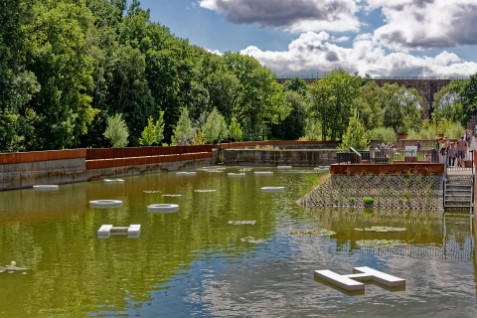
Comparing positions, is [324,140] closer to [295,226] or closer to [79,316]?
[295,226]

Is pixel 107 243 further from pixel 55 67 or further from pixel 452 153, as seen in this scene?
pixel 55 67

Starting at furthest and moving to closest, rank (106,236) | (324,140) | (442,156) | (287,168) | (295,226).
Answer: (324,140), (287,168), (442,156), (295,226), (106,236)

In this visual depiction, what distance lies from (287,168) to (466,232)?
1456 inches

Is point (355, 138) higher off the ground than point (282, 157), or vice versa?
point (355, 138)

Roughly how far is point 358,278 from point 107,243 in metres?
8.37

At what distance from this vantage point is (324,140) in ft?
306

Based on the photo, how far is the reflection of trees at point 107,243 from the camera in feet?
47.5

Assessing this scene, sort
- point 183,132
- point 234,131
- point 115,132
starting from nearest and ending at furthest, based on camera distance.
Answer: point 115,132, point 183,132, point 234,131

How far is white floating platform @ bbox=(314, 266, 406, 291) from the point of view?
1480 cm

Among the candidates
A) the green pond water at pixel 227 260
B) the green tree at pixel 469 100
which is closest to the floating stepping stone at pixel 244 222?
the green pond water at pixel 227 260

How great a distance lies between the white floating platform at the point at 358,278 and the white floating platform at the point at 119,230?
7798 millimetres

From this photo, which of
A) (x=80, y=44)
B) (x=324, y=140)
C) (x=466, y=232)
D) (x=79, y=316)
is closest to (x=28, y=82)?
(x=80, y=44)

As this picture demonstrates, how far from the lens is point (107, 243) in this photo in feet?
67.7

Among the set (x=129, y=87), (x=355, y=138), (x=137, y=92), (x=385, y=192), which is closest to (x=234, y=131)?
(x=137, y=92)
